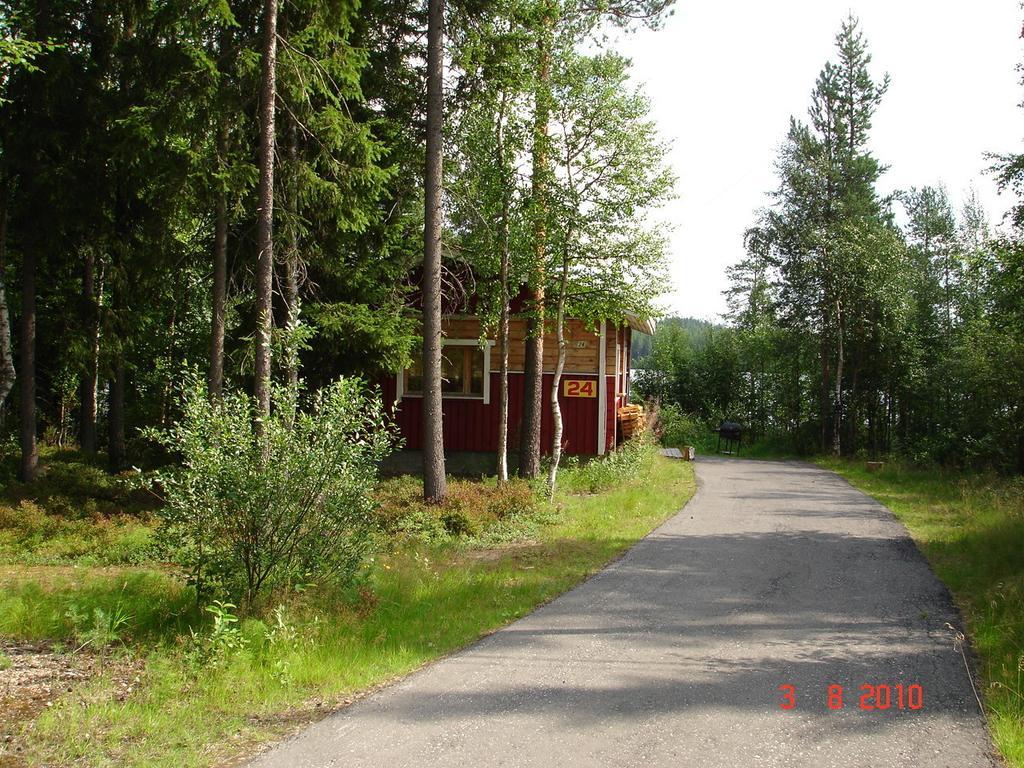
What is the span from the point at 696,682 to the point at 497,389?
1405 cm

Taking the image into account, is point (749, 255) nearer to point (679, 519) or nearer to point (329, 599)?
point (679, 519)

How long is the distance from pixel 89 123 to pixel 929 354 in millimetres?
27300

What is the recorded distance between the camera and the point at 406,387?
63.3 feet

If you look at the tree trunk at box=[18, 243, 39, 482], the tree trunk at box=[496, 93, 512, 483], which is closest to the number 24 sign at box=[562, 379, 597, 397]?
the tree trunk at box=[496, 93, 512, 483]

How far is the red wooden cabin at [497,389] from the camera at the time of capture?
19.0 metres

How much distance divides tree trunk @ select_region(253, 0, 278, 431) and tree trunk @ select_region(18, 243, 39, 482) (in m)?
5.84

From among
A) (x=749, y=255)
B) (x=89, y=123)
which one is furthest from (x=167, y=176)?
(x=749, y=255)

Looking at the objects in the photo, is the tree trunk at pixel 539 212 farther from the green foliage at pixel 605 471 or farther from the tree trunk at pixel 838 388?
the tree trunk at pixel 838 388

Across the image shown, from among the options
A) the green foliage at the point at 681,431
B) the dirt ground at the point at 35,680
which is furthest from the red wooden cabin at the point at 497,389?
the green foliage at the point at 681,431

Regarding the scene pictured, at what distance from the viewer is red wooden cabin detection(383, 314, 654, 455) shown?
19.0 m

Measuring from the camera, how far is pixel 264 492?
625 cm

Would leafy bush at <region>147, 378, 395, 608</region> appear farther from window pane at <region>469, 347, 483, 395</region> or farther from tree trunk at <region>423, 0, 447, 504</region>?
window pane at <region>469, 347, 483, 395</region>

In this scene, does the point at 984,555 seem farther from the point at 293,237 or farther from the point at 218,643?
the point at 293,237
